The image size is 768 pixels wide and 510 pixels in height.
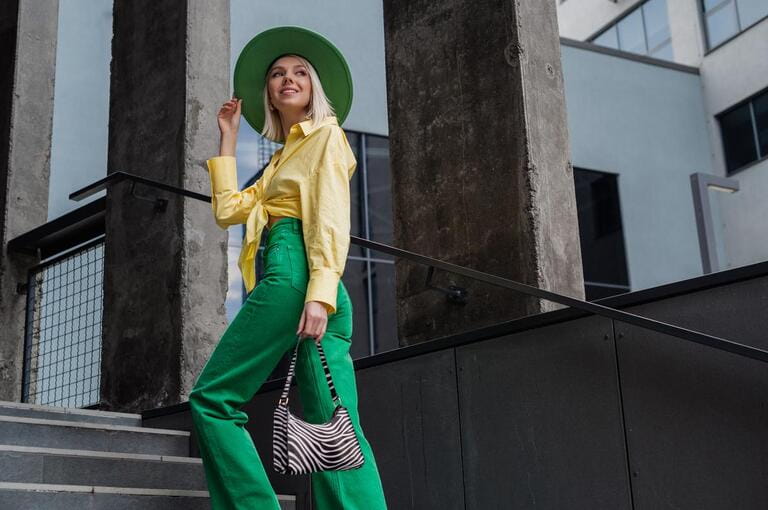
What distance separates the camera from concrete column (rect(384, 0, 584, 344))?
4.46 metres

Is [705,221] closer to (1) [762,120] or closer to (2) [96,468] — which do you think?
(2) [96,468]

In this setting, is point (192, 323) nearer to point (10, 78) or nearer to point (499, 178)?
point (499, 178)

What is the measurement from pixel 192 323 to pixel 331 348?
121 inches

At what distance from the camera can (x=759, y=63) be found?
827 inches

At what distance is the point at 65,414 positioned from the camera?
553cm

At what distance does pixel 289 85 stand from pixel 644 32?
2236cm

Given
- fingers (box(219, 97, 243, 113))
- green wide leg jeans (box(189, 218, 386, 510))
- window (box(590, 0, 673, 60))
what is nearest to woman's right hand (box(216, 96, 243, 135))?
fingers (box(219, 97, 243, 113))

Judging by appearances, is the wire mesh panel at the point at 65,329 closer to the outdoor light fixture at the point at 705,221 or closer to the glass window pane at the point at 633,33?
the outdoor light fixture at the point at 705,221

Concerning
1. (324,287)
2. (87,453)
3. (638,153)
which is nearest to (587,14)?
(638,153)

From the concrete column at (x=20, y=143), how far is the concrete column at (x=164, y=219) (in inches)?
60.3

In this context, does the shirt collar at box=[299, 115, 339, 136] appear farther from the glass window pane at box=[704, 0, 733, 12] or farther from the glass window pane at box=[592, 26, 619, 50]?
the glass window pane at box=[592, 26, 619, 50]

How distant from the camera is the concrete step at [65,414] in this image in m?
5.32

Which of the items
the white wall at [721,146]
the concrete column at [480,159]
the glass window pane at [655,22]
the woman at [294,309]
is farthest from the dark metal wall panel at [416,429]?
the glass window pane at [655,22]

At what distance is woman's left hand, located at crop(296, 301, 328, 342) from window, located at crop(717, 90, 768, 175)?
19.2m
